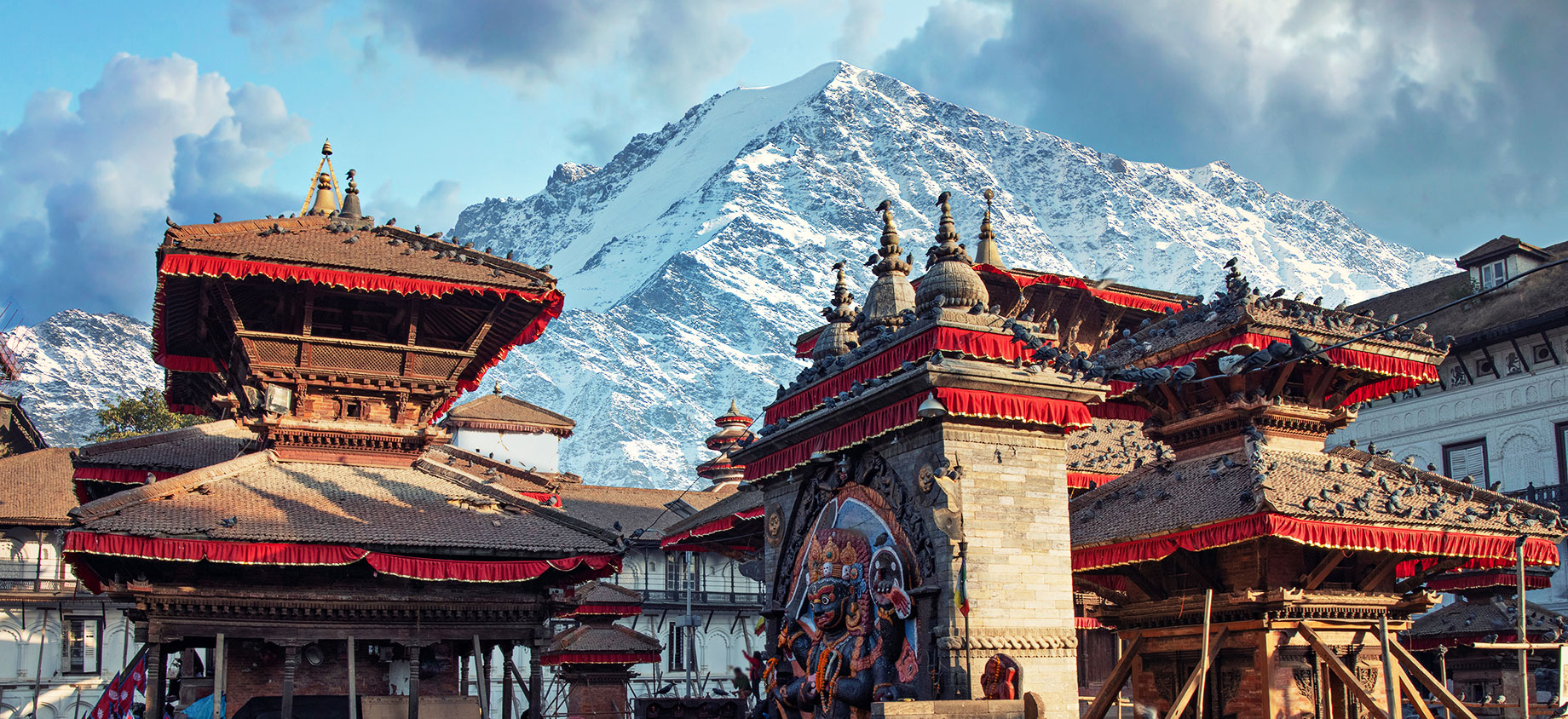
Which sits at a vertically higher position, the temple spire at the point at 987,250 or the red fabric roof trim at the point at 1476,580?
the temple spire at the point at 987,250

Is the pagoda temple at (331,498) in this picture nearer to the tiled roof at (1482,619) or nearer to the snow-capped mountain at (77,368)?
the tiled roof at (1482,619)

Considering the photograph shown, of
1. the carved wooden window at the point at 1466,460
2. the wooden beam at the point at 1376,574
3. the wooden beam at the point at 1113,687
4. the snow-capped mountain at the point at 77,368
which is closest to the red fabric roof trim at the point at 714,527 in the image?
the wooden beam at the point at 1113,687

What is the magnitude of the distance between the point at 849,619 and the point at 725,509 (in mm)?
13020

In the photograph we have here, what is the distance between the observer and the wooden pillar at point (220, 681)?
1759 centimetres

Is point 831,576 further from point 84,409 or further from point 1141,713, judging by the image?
point 84,409

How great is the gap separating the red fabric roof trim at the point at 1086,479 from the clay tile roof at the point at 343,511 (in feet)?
29.0

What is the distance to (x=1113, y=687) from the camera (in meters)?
15.3

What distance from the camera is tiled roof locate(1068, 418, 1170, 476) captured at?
23.7 meters

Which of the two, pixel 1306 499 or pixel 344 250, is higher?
pixel 344 250

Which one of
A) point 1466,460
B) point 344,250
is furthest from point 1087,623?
point 344,250

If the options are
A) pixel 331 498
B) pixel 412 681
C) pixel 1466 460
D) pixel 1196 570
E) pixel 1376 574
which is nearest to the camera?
pixel 1376 574

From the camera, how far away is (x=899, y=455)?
50.6ft

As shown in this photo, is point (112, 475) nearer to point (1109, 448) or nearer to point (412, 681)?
point (412, 681)

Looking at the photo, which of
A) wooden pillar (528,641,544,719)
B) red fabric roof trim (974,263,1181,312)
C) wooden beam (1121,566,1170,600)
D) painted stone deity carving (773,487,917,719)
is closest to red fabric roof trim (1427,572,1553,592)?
wooden beam (1121,566,1170,600)
